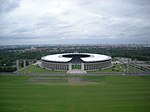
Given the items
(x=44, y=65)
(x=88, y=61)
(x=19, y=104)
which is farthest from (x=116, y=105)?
(x=44, y=65)

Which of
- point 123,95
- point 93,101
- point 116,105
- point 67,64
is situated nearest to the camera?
point 116,105

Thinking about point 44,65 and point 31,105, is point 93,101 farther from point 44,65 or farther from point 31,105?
point 44,65

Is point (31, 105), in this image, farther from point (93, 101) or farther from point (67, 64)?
point (67, 64)

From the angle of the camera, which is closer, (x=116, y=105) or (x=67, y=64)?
(x=116, y=105)

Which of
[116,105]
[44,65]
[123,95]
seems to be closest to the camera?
[116,105]

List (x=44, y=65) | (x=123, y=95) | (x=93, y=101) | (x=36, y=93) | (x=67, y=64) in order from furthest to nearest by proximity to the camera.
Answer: (x=44, y=65), (x=67, y=64), (x=36, y=93), (x=123, y=95), (x=93, y=101)

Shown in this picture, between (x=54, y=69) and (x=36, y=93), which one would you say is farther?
(x=54, y=69)

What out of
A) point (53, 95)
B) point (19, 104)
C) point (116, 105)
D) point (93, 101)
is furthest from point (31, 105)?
point (116, 105)

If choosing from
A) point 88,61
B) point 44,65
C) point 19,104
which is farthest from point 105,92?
point 44,65
